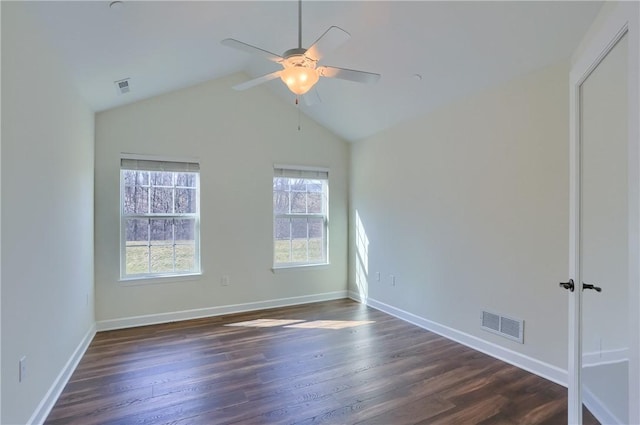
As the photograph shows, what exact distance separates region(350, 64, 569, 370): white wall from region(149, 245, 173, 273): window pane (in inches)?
105

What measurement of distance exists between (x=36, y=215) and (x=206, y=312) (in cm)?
256

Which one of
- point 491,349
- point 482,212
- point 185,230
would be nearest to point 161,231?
point 185,230

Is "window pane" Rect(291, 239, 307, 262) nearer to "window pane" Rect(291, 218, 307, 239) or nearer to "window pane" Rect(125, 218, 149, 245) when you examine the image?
"window pane" Rect(291, 218, 307, 239)

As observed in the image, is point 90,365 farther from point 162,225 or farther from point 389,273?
point 389,273

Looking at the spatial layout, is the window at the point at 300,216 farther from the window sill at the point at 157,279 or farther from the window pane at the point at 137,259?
the window pane at the point at 137,259

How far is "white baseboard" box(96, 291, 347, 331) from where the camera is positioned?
3744 mm

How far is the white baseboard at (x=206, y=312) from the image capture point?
3744 mm

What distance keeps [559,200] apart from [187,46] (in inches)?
130

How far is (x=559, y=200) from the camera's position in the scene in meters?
2.54

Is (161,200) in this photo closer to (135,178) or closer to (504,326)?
(135,178)

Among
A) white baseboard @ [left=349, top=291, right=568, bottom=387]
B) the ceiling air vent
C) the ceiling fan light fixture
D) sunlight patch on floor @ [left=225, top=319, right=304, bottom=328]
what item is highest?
the ceiling air vent

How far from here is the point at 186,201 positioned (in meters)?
4.16

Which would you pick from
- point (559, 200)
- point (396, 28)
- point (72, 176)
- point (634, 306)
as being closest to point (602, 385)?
point (634, 306)

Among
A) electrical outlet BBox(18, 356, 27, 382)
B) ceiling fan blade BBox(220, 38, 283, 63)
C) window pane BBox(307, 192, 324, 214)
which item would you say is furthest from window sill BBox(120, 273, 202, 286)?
ceiling fan blade BBox(220, 38, 283, 63)
